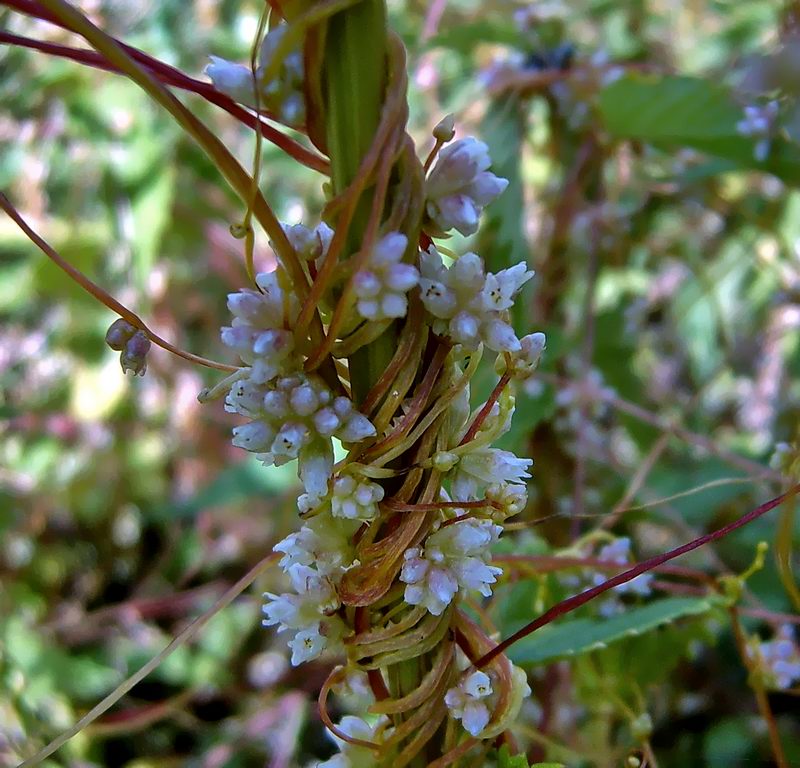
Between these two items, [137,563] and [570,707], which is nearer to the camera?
[570,707]

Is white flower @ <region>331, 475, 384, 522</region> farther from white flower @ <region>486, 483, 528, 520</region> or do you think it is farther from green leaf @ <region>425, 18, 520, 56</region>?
green leaf @ <region>425, 18, 520, 56</region>

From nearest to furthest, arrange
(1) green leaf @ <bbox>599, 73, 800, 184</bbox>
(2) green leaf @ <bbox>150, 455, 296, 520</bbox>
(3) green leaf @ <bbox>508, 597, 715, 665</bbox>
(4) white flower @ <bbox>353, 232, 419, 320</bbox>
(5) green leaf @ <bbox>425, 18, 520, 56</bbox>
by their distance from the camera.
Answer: (4) white flower @ <bbox>353, 232, 419, 320</bbox>, (3) green leaf @ <bbox>508, 597, 715, 665</bbox>, (1) green leaf @ <bbox>599, 73, 800, 184</bbox>, (5) green leaf @ <bbox>425, 18, 520, 56</bbox>, (2) green leaf @ <bbox>150, 455, 296, 520</bbox>

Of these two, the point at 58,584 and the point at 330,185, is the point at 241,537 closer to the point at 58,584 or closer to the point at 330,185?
the point at 58,584

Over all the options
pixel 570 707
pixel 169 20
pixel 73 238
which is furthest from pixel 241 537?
pixel 169 20

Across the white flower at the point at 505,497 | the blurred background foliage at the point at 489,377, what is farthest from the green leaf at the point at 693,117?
the white flower at the point at 505,497

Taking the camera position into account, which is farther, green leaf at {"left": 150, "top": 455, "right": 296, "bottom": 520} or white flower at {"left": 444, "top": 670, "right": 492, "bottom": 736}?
green leaf at {"left": 150, "top": 455, "right": 296, "bottom": 520}

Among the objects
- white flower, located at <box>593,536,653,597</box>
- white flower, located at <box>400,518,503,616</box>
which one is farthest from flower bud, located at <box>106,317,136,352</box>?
white flower, located at <box>593,536,653,597</box>

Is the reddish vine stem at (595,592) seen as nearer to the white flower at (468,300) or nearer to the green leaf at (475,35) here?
the white flower at (468,300)
